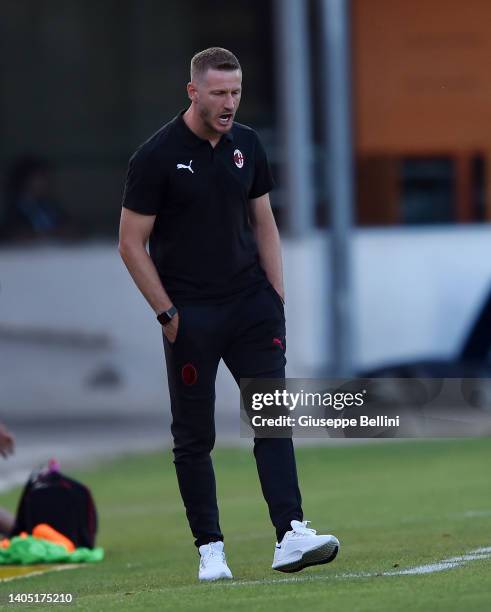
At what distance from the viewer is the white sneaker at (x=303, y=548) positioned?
624cm

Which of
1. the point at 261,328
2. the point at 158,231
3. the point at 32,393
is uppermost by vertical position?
the point at 158,231

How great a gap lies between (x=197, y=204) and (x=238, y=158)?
0.82ft

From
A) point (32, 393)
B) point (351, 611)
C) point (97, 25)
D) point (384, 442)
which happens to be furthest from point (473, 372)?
point (351, 611)

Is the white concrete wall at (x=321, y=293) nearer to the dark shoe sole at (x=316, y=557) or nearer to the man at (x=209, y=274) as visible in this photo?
the man at (x=209, y=274)

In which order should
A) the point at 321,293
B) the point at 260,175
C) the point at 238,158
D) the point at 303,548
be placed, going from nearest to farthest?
1. the point at 303,548
2. the point at 238,158
3. the point at 260,175
4. the point at 321,293

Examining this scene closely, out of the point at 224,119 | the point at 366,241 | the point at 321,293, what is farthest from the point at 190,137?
the point at 366,241

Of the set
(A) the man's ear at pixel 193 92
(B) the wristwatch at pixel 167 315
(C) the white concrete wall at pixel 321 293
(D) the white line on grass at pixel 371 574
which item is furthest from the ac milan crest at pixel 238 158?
(C) the white concrete wall at pixel 321 293

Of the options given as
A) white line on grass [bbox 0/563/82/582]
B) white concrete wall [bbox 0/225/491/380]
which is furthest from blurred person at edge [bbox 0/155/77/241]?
white line on grass [bbox 0/563/82/582]

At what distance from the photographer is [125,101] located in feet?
72.1

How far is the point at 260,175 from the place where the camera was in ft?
21.6

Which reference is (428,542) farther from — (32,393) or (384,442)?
(32,393)

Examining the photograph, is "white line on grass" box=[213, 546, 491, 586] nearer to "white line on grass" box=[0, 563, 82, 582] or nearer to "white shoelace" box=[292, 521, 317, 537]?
"white shoelace" box=[292, 521, 317, 537]

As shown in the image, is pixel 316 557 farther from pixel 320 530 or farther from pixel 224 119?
pixel 320 530

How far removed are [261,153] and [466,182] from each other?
1325 centimetres
